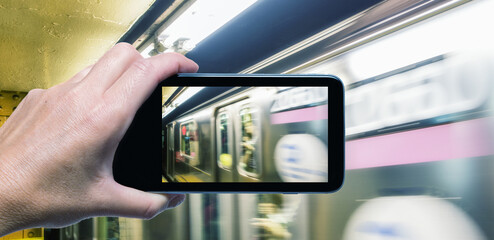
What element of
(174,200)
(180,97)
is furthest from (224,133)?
(174,200)

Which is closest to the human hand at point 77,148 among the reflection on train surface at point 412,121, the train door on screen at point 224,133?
the reflection on train surface at point 412,121

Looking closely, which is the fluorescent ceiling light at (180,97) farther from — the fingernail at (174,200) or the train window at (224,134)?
the train window at (224,134)

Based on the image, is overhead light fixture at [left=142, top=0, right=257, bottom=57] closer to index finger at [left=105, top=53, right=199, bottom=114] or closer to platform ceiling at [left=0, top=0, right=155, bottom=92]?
platform ceiling at [left=0, top=0, right=155, bottom=92]

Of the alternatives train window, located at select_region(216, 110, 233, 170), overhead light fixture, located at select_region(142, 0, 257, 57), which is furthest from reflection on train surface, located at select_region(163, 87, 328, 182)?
overhead light fixture, located at select_region(142, 0, 257, 57)

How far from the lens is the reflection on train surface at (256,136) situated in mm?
1030

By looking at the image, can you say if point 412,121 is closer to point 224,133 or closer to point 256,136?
point 256,136

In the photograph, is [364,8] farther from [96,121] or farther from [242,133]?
[242,133]

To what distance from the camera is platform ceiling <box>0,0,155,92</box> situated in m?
2.26

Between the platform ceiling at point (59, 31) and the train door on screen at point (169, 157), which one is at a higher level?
the platform ceiling at point (59, 31)

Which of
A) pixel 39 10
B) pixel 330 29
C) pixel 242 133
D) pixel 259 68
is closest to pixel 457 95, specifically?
pixel 330 29

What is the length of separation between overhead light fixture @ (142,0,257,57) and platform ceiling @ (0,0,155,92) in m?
0.26

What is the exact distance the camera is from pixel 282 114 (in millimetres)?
1522

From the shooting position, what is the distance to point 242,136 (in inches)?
83.8

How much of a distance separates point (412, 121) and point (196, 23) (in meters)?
1.25
